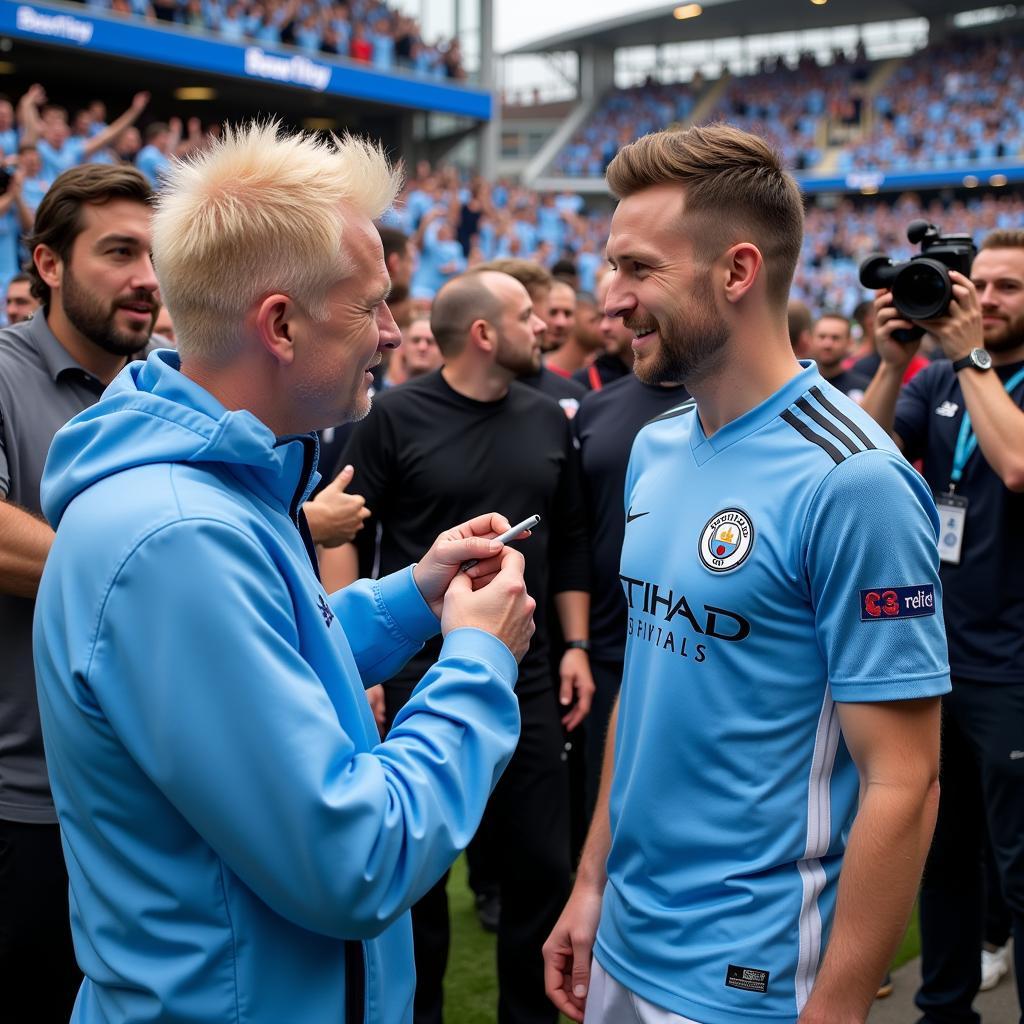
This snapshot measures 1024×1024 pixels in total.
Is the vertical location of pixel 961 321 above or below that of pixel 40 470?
above

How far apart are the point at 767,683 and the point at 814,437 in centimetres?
38

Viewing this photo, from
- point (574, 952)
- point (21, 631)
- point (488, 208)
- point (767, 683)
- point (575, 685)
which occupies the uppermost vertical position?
point (488, 208)

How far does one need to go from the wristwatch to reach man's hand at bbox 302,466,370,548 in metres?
1.69

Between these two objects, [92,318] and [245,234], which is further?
[92,318]

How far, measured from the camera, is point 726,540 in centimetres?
168

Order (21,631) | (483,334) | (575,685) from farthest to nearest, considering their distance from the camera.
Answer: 1. (575,685)
2. (483,334)
3. (21,631)

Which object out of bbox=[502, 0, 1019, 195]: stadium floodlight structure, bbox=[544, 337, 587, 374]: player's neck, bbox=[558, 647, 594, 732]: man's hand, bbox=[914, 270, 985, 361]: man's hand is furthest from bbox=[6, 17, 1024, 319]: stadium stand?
bbox=[914, 270, 985, 361]: man's hand

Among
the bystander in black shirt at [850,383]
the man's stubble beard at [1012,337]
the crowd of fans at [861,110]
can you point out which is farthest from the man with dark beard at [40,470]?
the crowd of fans at [861,110]

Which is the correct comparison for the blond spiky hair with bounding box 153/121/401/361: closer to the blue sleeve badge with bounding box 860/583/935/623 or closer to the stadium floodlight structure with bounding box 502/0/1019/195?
the blue sleeve badge with bounding box 860/583/935/623

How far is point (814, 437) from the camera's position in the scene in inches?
65.2

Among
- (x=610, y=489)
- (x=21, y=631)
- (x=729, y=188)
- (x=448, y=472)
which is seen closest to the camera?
(x=729, y=188)

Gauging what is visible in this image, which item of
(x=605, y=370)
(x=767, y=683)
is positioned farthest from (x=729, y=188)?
(x=605, y=370)

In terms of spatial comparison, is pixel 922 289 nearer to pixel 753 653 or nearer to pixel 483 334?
pixel 483 334

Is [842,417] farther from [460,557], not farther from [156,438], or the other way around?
[156,438]
